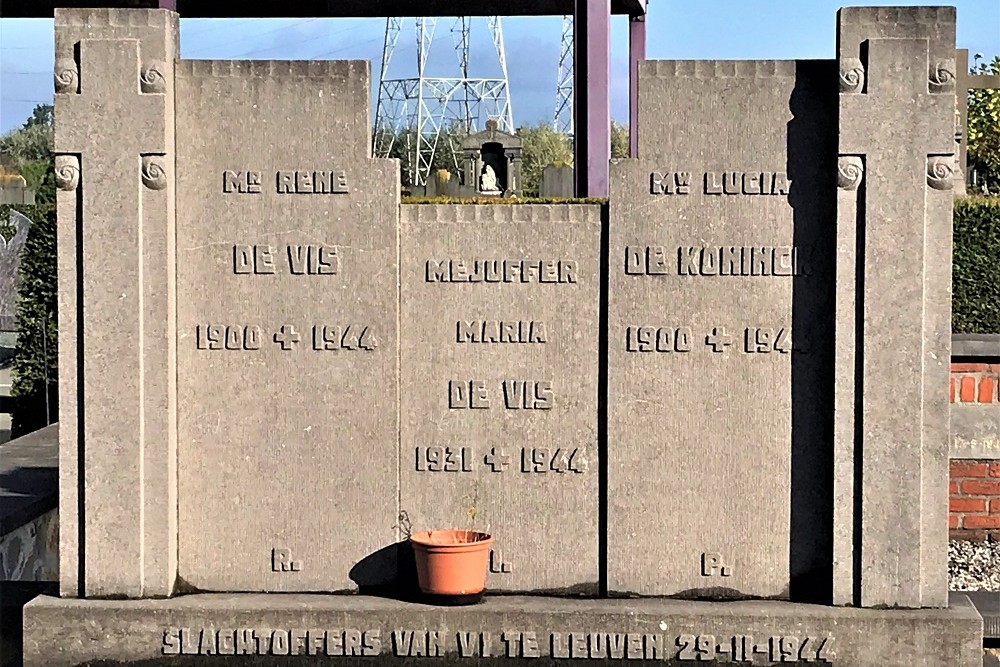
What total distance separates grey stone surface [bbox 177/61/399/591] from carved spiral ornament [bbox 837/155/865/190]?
1.85 metres

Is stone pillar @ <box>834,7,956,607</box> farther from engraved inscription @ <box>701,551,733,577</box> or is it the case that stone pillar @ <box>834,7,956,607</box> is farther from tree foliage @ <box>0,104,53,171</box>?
tree foliage @ <box>0,104,53,171</box>

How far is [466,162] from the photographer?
23.5 metres

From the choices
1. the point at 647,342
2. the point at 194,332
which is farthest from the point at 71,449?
the point at 647,342

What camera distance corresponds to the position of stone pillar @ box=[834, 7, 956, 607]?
17.8 ft

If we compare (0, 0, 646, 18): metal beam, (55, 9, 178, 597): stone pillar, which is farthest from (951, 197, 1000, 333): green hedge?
(55, 9, 178, 597): stone pillar

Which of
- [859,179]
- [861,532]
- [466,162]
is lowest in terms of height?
[861,532]

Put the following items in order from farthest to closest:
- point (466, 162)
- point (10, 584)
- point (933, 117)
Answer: point (466, 162) < point (10, 584) < point (933, 117)

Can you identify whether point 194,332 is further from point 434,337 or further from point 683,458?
point 683,458

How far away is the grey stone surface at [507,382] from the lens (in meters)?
5.71

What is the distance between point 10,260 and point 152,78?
9.85 meters

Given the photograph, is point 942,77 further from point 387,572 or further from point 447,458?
point 387,572

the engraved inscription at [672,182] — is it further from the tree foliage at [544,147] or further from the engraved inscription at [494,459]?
the tree foliage at [544,147]

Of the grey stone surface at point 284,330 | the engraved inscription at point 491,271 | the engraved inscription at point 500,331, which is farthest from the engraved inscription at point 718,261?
the grey stone surface at point 284,330

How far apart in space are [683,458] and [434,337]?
1.19m
